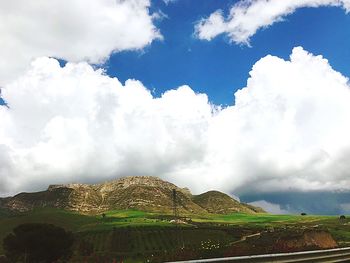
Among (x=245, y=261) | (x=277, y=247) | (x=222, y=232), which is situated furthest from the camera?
(x=222, y=232)

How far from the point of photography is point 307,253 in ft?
62.4

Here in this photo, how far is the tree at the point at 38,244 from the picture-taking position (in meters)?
93.6

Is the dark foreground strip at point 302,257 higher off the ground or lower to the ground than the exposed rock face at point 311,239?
lower

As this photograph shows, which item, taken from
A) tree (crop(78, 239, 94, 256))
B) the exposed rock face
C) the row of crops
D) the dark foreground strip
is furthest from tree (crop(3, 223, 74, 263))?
the dark foreground strip

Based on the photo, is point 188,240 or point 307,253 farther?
point 188,240

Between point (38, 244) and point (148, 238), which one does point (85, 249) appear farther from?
point (148, 238)

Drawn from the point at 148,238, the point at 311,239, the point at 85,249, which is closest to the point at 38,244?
the point at 85,249

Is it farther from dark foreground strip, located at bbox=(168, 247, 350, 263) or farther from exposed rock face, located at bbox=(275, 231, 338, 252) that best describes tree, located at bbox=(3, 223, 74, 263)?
dark foreground strip, located at bbox=(168, 247, 350, 263)

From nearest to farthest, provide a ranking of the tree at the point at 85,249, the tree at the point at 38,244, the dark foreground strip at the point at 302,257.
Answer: the dark foreground strip at the point at 302,257 < the tree at the point at 38,244 < the tree at the point at 85,249

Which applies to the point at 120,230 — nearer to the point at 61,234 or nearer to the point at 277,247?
the point at 61,234

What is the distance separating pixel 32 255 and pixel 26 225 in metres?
9.26

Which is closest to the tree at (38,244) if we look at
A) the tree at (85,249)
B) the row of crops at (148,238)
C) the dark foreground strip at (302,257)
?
the tree at (85,249)

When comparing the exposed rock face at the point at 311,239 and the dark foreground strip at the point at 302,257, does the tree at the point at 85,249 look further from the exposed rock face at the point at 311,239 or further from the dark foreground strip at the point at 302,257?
the dark foreground strip at the point at 302,257

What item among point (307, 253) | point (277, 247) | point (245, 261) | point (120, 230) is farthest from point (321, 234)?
point (120, 230)
